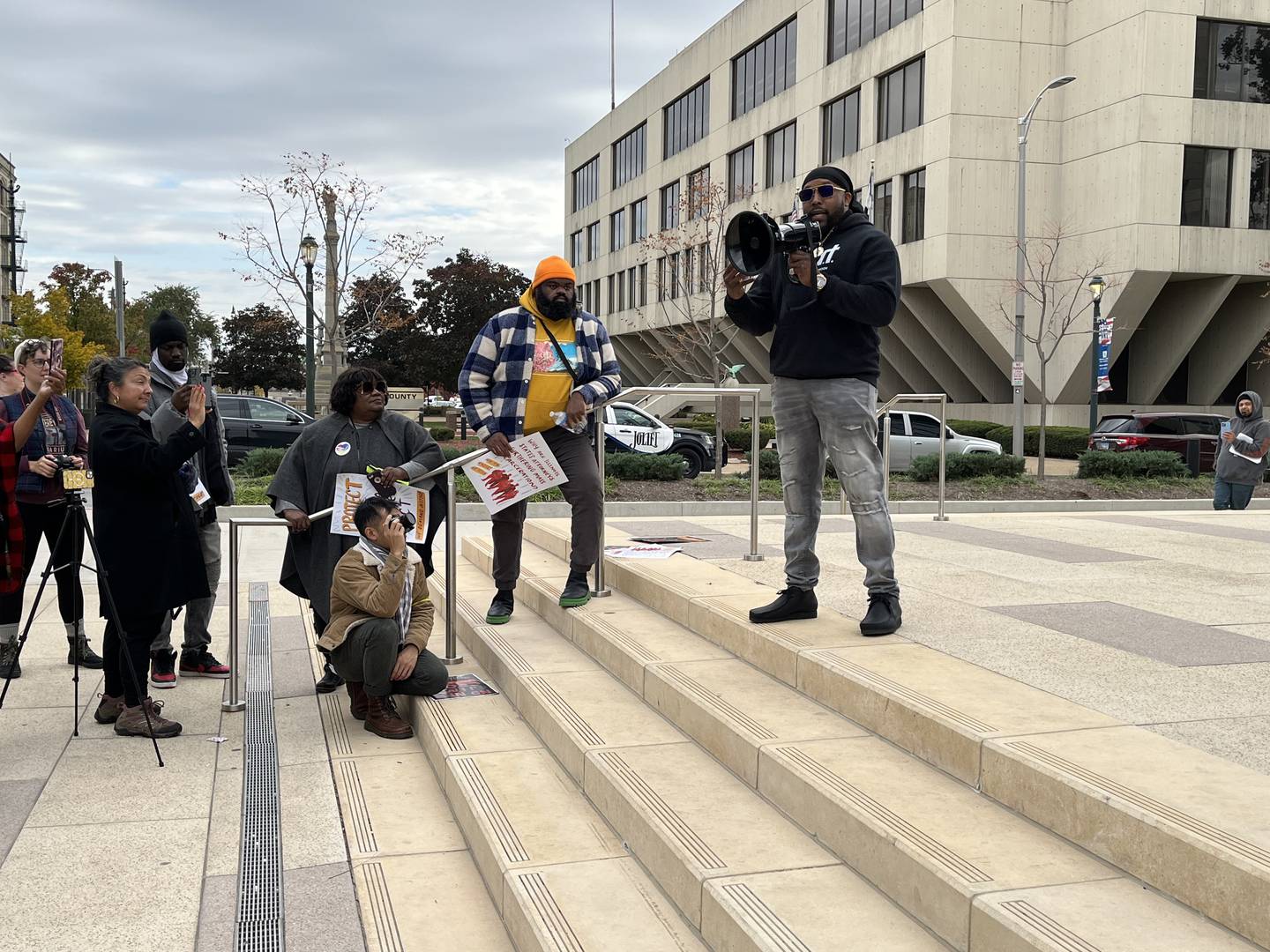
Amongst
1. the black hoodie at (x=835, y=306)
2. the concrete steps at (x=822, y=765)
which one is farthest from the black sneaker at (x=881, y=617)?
the black hoodie at (x=835, y=306)

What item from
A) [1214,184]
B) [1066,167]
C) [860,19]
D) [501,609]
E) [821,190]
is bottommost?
[501,609]

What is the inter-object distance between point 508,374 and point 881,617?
2.44 meters

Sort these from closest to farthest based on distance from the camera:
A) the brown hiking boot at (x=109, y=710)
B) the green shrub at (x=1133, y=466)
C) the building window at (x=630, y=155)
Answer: the brown hiking boot at (x=109, y=710)
the green shrub at (x=1133, y=466)
the building window at (x=630, y=155)

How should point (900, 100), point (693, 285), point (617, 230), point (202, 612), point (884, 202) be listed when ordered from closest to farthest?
point (202, 612)
point (900, 100)
point (884, 202)
point (693, 285)
point (617, 230)

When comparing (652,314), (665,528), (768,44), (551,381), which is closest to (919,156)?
(768,44)

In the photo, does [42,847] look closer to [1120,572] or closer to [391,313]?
[1120,572]

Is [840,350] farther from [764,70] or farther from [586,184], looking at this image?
[586,184]

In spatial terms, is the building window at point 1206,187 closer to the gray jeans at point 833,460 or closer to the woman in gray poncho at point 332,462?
the gray jeans at point 833,460

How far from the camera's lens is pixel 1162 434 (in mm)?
23594

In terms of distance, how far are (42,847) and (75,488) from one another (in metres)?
1.73

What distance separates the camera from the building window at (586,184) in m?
61.2

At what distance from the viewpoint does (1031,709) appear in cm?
370

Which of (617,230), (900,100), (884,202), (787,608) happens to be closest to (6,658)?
(787,608)

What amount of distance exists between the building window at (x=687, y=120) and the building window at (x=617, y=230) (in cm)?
618
